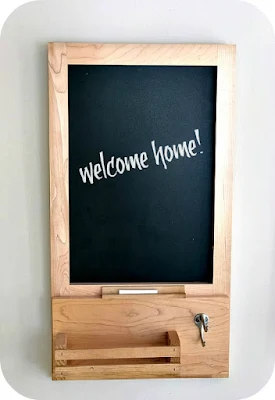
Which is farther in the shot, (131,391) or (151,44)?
(131,391)

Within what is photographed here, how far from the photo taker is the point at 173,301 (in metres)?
1.19

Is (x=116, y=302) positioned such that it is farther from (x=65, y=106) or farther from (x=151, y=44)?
(x=151, y=44)

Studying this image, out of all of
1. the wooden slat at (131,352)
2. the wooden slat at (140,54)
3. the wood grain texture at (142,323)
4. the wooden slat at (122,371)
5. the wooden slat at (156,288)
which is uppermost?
the wooden slat at (140,54)

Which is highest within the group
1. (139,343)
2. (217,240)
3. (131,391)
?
(217,240)

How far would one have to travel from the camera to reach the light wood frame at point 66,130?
3.76 feet

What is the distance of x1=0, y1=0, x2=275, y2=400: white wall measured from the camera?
46.4 inches

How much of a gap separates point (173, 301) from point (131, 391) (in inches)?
9.3

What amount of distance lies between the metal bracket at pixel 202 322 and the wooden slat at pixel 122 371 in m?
0.09

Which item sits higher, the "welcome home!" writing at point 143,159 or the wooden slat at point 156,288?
the "welcome home!" writing at point 143,159

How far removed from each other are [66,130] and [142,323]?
420mm

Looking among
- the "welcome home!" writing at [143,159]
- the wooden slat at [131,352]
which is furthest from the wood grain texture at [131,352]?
the "welcome home!" writing at [143,159]

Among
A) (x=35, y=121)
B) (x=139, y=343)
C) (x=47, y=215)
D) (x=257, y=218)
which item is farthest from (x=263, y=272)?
(x=35, y=121)

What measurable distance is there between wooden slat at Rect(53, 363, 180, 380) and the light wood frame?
15cm

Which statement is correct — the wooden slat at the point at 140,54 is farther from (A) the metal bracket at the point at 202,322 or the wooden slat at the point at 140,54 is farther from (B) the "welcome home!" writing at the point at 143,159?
(A) the metal bracket at the point at 202,322
